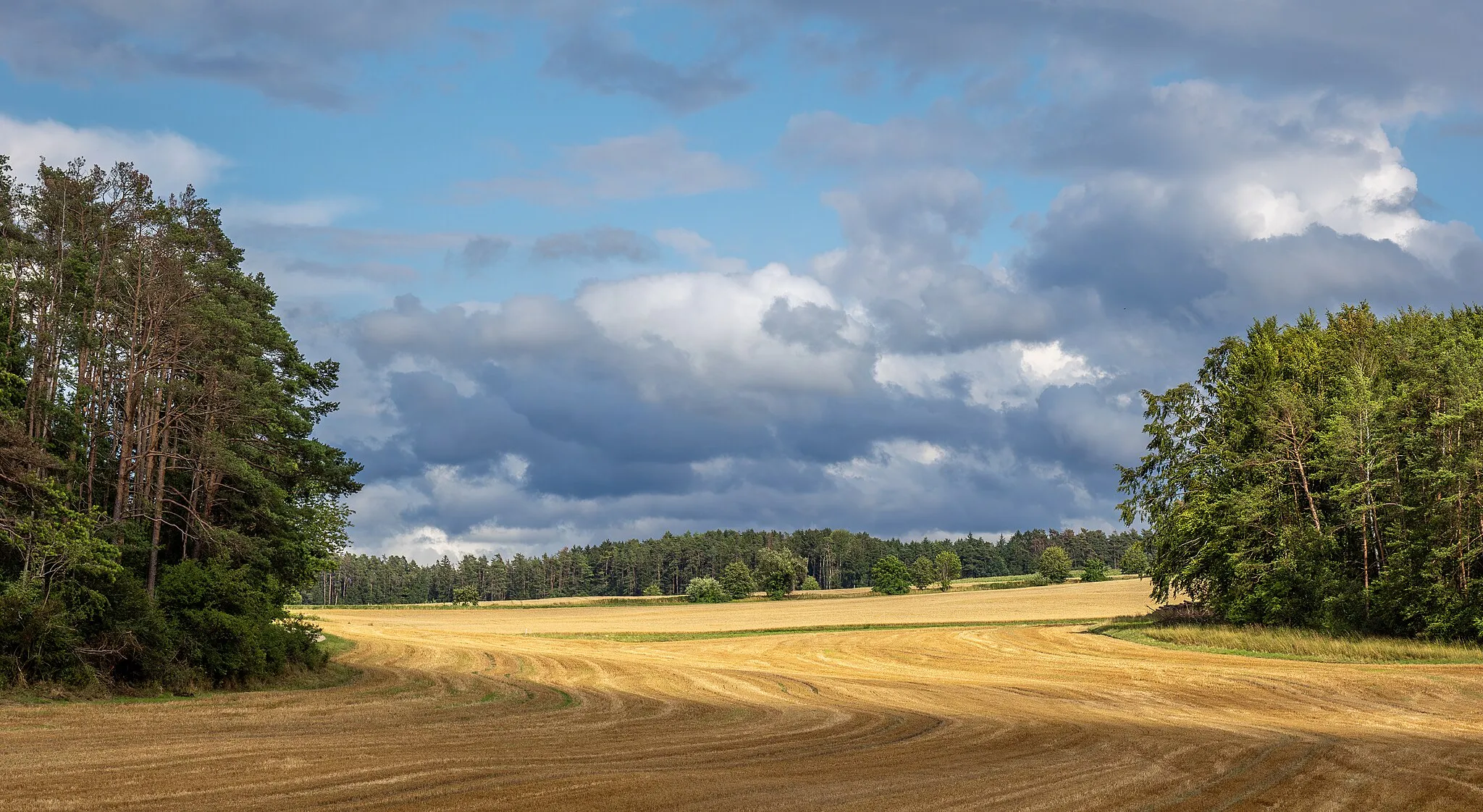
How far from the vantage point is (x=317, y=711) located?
24.6m

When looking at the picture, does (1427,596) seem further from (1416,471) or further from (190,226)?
(190,226)

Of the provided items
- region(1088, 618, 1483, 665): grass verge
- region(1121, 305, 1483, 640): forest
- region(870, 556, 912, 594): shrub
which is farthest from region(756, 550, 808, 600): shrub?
region(1088, 618, 1483, 665): grass verge

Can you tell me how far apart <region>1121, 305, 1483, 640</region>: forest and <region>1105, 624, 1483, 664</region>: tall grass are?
131cm

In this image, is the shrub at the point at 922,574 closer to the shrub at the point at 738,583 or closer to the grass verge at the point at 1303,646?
the shrub at the point at 738,583

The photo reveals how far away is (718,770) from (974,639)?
152 feet

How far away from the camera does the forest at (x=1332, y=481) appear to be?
40.5 meters

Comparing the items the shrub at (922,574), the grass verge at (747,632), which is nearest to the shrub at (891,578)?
the shrub at (922,574)

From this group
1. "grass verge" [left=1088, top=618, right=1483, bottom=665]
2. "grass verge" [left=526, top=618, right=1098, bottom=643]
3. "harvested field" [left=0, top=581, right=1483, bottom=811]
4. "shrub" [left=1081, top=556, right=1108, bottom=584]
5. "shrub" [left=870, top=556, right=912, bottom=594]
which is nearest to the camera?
"harvested field" [left=0, top=581, right=1483, bottom=811]

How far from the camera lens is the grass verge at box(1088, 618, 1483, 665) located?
37.7 meters

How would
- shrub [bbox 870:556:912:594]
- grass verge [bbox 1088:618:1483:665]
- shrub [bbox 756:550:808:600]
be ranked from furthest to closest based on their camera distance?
shrub [bbox 870:556:912:594]
shrub [bbox 756:550:808:600]
grass verge [bbox 1088:618:1483:665]

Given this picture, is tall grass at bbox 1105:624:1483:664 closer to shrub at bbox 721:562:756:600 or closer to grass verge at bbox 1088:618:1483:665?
grass verge at bbox 1088:618:1483:665

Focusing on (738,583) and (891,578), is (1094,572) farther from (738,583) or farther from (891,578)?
(738,583)

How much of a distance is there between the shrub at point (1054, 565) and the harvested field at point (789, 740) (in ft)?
441

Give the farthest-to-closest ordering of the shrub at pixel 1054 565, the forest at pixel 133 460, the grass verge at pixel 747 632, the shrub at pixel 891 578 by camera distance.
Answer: the shrub at pixel 1054 565 < the shrub at pixel 891 578 < the grass verge at pixel 747 632 < the forest at pixel 133 460
